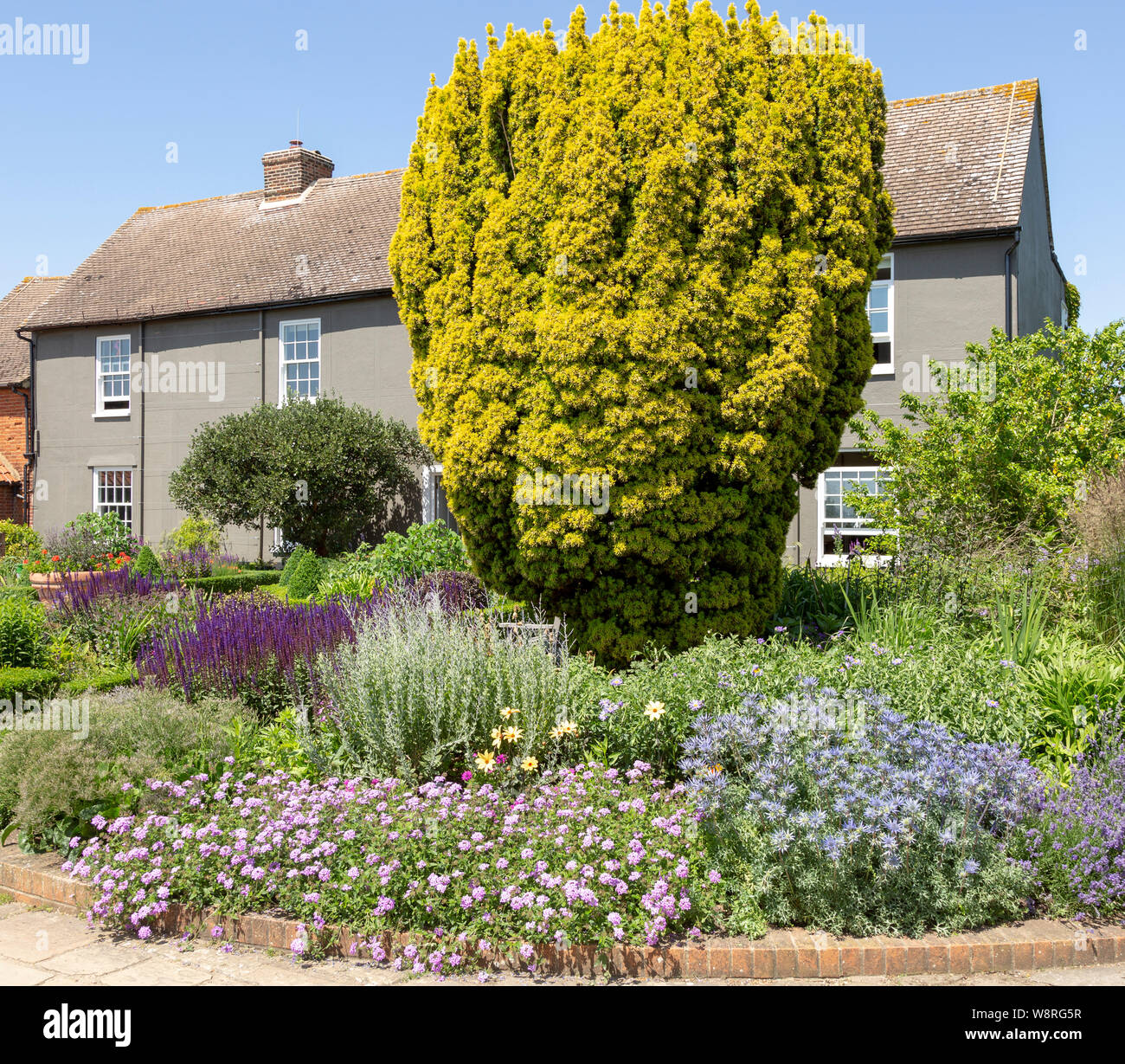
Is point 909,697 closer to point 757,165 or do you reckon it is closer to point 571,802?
point 571,802

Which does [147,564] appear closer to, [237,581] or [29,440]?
[237,581]

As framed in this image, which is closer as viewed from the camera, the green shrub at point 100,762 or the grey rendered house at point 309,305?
the green shrub at point 100,762

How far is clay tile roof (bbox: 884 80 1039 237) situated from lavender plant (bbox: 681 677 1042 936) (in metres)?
13.0

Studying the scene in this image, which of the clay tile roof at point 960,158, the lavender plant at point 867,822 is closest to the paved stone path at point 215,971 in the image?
the lavender plant at point 867,822

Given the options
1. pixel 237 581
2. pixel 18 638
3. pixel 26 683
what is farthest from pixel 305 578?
pixel 26 683

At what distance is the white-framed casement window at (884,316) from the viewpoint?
15656 millimetres

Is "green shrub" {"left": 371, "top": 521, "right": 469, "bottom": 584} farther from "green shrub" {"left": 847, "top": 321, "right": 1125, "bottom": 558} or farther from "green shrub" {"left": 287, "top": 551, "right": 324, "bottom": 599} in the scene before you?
"green shrub" {"left": 847, "top": 321, "right": 1125, "bottom": 558}

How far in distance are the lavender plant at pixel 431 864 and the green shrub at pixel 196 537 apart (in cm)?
1448

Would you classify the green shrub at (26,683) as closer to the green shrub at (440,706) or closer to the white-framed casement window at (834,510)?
the green shrub at (440,706)

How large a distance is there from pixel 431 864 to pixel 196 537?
16.1 m

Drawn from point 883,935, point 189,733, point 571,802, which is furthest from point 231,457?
point 883,935

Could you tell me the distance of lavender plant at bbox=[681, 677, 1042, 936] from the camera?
395cm

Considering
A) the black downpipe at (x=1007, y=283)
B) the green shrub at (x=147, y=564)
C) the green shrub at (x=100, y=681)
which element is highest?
the black downpipe at (x=1007, y=283)

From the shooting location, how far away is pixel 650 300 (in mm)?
6602
